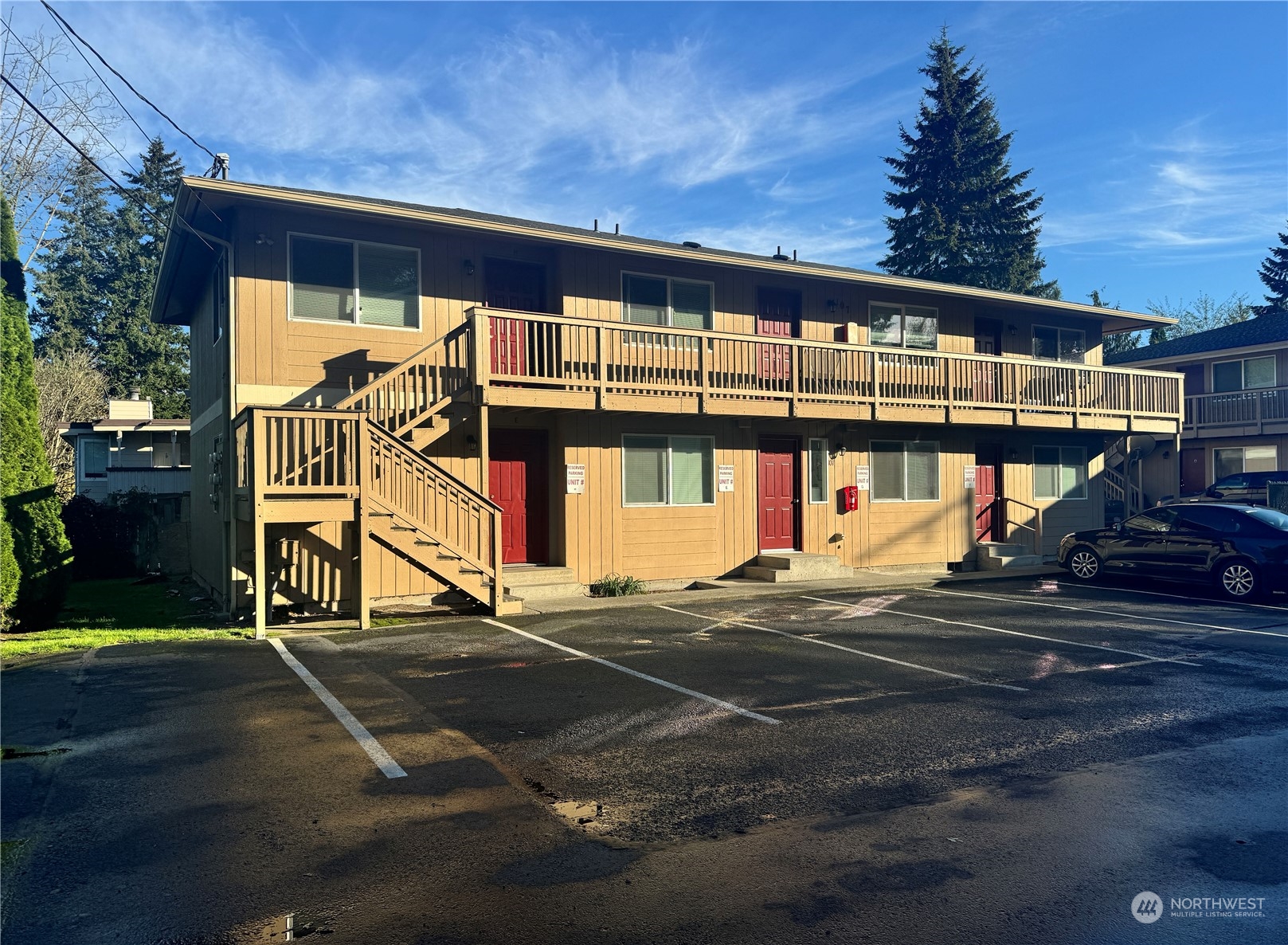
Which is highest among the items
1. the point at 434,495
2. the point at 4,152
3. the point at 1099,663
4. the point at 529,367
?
the point at 4,152

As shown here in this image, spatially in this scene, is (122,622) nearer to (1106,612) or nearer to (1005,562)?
(1106,612)

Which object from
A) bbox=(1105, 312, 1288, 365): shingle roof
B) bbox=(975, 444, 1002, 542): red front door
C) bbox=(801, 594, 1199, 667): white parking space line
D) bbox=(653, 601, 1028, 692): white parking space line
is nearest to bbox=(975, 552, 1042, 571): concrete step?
bbox=(975, 444, 1002, 542): red front door

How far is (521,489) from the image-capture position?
1533 centimetres

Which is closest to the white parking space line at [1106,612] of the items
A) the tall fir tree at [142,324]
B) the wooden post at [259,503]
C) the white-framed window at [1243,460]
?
the wooden post at [259,503]

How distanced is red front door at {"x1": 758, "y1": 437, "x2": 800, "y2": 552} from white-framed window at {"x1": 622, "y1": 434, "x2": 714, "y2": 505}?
132 centimetres

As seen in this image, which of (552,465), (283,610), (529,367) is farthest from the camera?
(552,465)

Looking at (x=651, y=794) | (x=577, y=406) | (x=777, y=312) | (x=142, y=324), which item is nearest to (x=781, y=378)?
(x=777, y=312)

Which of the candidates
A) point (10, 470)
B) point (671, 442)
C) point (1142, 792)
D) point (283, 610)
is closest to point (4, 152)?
point (10, 470)

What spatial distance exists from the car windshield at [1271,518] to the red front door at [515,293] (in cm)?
1208

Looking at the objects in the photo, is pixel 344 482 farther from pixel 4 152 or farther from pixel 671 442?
pixel 4 152

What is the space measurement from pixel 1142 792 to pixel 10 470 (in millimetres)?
13633

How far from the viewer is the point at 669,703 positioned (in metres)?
7.57

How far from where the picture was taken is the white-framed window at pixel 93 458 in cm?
3050

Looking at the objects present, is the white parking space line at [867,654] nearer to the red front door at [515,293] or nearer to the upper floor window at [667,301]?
the red front door at [515,293]
